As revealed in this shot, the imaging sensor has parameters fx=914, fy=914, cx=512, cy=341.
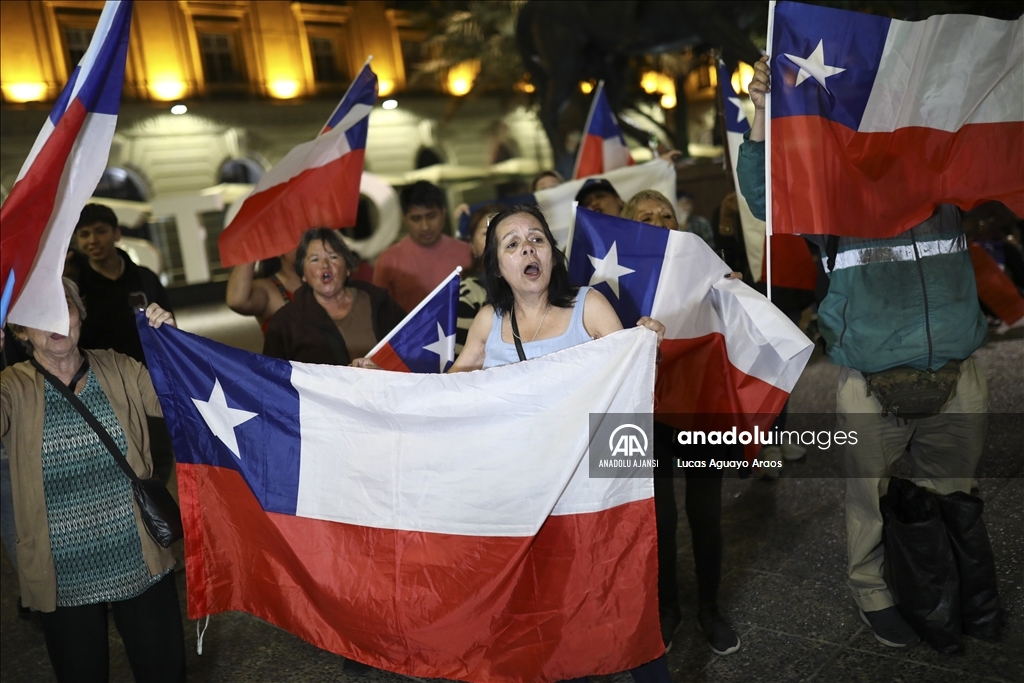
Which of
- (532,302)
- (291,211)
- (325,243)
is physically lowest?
(532,302)

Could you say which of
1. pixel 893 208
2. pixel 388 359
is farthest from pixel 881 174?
pixel 388 359

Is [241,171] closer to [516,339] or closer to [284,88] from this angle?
[284,88]

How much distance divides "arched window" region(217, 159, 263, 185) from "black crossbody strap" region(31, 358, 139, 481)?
911 inches

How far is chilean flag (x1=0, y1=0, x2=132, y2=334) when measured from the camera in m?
2.54

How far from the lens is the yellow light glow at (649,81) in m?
21.9

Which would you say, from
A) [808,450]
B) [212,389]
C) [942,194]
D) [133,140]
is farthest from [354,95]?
[133,140]

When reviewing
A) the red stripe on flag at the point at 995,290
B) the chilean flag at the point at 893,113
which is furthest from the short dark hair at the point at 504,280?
the red stripe on flag at the point at 995,290

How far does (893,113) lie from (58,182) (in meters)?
2.73

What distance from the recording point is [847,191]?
310 cm

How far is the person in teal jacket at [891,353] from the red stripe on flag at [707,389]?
0.32m

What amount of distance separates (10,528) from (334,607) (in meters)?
1.87

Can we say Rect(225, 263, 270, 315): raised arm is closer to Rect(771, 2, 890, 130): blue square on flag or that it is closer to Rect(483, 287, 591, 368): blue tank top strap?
Rect(483, 287, 591, 368): blue tank top strap

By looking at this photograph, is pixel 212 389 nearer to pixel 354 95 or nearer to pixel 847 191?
pixel 354 95

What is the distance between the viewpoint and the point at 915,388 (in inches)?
122
